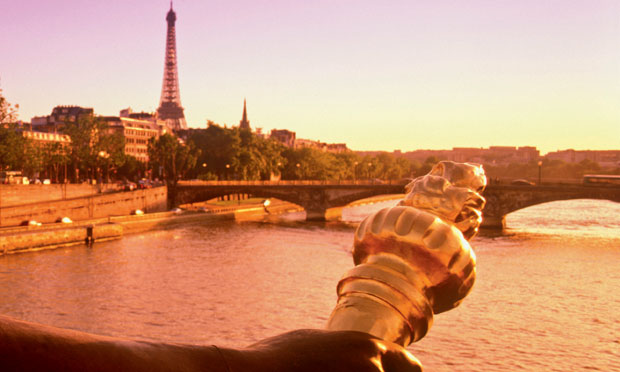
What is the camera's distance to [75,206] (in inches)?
1722

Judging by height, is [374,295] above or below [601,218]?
above

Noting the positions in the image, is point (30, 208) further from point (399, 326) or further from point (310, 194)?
point (399, 326)

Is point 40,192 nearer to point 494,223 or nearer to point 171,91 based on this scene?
point 494,223

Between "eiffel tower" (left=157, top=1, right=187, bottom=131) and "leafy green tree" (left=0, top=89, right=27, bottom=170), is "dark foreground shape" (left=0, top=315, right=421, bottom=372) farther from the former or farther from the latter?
"eiffel tower" (left=157, top=1, right=187, bottom=131)

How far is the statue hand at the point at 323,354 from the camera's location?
116cm

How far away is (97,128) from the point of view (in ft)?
194

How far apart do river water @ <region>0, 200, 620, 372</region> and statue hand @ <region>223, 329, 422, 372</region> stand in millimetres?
15073

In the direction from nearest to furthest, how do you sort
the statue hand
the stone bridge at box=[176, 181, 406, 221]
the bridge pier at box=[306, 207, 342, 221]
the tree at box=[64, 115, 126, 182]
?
the statue hand
the tree at box=[64, 115, 126, 182]
the bridge pier at box=[306, 207, 342, 221]
the stone bridge at box=[176, 181, 406, 221]

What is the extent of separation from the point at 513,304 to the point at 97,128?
150ft

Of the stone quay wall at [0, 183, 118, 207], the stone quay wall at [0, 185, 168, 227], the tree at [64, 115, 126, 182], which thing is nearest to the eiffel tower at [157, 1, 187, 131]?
the tree at [64, 115, 126, 182]

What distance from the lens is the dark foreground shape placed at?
0.86 meters

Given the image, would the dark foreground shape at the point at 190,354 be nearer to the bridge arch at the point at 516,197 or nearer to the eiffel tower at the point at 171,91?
the bridge arch at the point at 516,197

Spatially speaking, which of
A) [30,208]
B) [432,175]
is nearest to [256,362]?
[432,175]

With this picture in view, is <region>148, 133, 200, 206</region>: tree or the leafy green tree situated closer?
the leafy green tree
